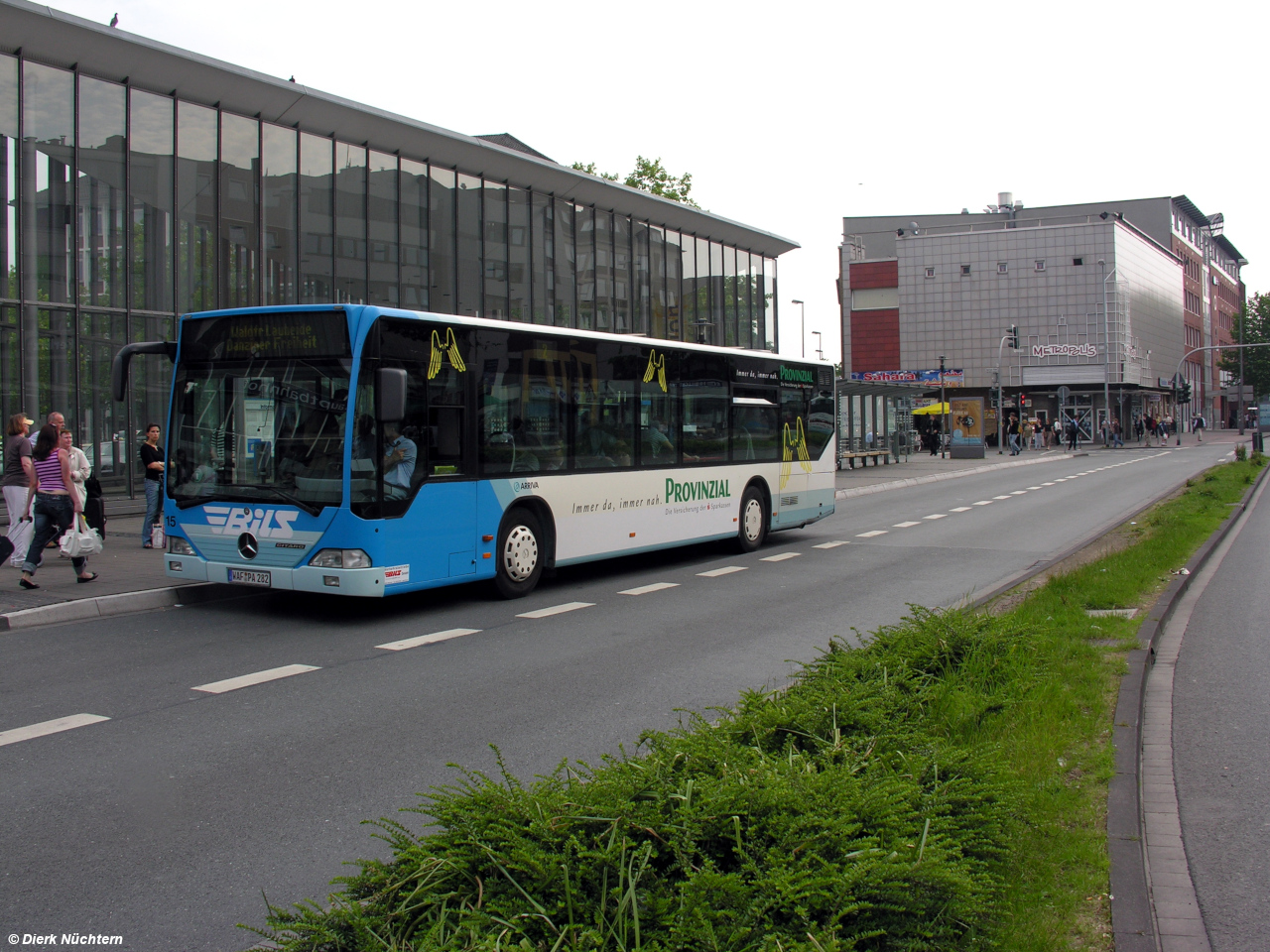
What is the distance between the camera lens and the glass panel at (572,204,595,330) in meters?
29.9

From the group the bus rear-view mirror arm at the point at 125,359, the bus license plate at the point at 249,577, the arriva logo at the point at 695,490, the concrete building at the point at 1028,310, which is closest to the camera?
the bus license plate at the point at 249,577

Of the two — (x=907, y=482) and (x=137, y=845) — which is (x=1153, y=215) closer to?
(x=907, y=482)

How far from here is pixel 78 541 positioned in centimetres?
1108

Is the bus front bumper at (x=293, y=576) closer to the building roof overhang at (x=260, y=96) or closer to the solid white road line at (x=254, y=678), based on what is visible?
the solid white road line at (x=254, y=678)

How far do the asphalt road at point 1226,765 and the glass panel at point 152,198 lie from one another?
17.5 m

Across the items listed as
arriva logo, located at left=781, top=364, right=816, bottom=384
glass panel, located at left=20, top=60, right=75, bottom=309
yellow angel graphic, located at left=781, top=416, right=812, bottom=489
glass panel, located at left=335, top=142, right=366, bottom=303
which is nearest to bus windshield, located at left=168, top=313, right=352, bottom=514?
Result: yellow angel graphic, located at left=781, top=416, right=812, bottom=489

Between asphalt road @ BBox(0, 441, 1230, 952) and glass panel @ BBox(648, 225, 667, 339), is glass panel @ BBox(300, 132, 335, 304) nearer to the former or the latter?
asphalt road @ BBox(0, 441, 1230, 952)

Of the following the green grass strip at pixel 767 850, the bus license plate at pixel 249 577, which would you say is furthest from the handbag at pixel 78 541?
the green grass strip at pixel 767 850

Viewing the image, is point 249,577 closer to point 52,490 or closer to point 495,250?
point 52,490

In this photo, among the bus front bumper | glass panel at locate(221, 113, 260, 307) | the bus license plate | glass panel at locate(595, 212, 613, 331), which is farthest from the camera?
glass panel at locate(595, 212, 613, 331)

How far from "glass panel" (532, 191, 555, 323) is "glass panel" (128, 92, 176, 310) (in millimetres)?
10145

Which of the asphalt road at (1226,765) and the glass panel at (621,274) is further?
the glass panel at (621,274)

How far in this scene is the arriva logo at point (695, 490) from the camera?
43.7 ft

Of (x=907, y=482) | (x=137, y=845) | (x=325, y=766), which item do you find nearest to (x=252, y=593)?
(x=325, y=766)
